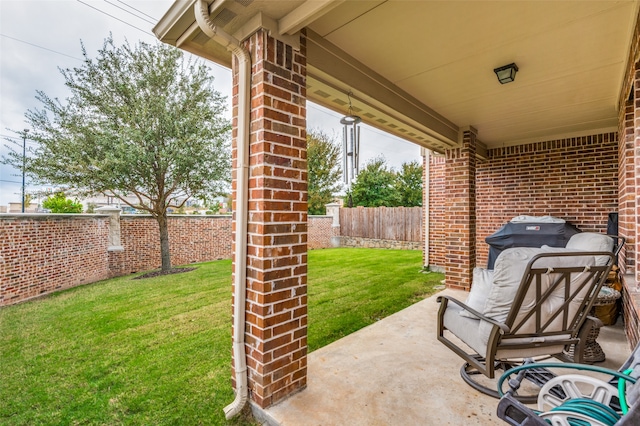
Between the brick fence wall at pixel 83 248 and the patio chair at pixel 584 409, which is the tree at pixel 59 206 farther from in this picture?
the patio chair at pixel 584 409

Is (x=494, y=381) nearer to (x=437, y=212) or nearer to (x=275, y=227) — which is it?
(x=275, y=227)

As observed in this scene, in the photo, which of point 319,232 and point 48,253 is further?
point 319,232

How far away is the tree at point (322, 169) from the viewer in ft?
61.6

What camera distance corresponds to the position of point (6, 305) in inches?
209

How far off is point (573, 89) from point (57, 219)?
919cm

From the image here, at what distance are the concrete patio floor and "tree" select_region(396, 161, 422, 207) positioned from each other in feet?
53.7

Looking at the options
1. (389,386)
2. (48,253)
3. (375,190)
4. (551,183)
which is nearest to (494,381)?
(389,386)

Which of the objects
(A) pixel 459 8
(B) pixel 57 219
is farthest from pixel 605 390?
(B) pixel 57 219

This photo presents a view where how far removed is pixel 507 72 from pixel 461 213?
101 inches

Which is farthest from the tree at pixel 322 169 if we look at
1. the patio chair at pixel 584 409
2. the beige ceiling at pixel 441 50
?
the patio chair at pixel 584 409

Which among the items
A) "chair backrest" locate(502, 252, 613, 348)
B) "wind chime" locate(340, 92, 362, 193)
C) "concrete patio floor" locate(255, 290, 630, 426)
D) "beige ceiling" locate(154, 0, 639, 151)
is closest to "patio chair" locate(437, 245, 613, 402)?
"chair backrest" locate(502, 252, 613, 348)

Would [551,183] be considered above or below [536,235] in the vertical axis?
above

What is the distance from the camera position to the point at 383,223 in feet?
41.7

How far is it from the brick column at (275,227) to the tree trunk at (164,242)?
723cm
